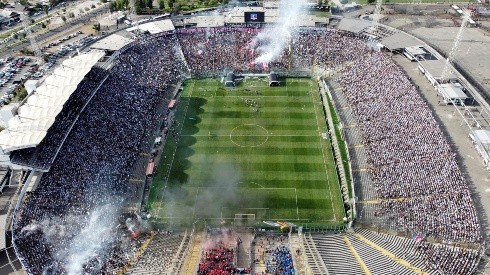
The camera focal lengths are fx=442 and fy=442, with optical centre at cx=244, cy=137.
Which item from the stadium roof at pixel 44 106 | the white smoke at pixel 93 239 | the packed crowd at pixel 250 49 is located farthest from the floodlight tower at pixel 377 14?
the white smoke at pixel 93 239

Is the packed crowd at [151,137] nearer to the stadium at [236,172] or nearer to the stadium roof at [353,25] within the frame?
the stadium at [236,172]

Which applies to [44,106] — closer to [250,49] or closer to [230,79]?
[230,79]

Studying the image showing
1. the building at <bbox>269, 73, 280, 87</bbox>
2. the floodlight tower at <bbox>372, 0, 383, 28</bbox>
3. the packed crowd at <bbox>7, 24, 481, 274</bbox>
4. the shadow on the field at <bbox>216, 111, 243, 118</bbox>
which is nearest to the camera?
the packed crowd at <bbox>7, 24, 481, 274</bbox>

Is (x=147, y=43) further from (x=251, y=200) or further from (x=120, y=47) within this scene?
(x=251, y=200)

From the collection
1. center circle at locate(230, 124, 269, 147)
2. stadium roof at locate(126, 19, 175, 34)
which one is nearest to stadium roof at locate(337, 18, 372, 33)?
center circle at locate(230, 124, 269, 147)

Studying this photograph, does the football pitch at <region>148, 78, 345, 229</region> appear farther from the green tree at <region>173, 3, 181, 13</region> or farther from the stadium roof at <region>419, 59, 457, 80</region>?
the green tree at <region>173, 3, 181, 13</region>

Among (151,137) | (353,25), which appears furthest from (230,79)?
(353,25)
